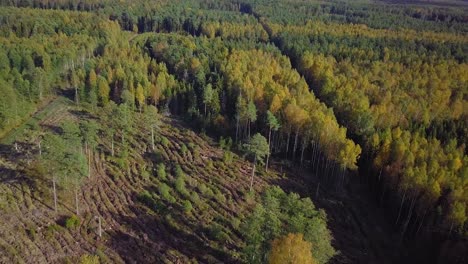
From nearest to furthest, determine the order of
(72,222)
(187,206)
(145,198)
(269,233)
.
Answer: (269,233)
(72,222)
(187,206)
(145,198)

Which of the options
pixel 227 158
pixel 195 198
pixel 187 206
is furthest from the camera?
pixel 227 158

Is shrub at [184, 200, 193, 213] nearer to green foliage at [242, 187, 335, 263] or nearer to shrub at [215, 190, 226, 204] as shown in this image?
shrub at [215, 190, 226, 204]

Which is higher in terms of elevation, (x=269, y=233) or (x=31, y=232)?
(x=269, y=233)

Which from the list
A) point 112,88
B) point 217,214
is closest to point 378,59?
point 112,88

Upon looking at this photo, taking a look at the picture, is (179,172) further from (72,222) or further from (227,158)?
(72,222)

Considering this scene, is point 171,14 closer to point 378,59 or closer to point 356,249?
point 378,59

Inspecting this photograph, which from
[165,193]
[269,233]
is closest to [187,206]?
[165,193]

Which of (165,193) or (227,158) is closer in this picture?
(165,193)
